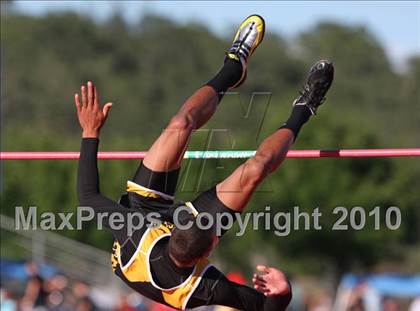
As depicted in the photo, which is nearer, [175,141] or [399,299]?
[175,141]

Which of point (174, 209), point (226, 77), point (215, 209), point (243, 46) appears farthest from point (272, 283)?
point (243, 46)

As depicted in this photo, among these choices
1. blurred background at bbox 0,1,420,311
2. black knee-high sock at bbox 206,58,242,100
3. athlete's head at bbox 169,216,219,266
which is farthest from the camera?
blurred background at bbox 0,1,420,311

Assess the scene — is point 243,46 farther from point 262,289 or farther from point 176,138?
point 262,289

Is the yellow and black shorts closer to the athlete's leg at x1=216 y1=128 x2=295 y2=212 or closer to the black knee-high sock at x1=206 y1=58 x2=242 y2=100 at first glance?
the athlete's leg at x1=216 y1=128 x2=295 y2=212

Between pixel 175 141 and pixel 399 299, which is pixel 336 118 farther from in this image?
pixel 175 141

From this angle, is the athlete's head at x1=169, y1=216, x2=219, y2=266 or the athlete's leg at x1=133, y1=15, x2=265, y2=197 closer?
the athlete's head at x1=169, y1=216, x2=219, y2=266

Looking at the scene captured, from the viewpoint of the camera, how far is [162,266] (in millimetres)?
6496

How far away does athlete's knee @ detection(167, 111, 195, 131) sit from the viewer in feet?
22.7

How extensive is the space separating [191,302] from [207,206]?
0.69 m

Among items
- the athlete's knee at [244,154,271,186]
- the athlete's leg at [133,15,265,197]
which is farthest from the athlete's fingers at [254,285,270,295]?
the athlete's leg at [133,15,265,197]

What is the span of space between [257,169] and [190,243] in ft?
2.50

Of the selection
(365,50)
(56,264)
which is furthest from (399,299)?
(365,50)

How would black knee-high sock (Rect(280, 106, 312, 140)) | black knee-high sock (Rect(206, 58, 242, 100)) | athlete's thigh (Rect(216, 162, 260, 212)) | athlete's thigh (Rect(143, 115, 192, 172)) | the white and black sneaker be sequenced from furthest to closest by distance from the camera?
1. the white and black sneaker
2. black knee-high sock (Rect(206, 58, 242, 100))
3. black knee-high sock (Rect(280, 106, 312, 140))
4. athlete's thigh (Rect(143, 115, 192, 172))
5. athlete's thigh (Rect(216, 162, 260, 212))

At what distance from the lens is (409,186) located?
38.0m
